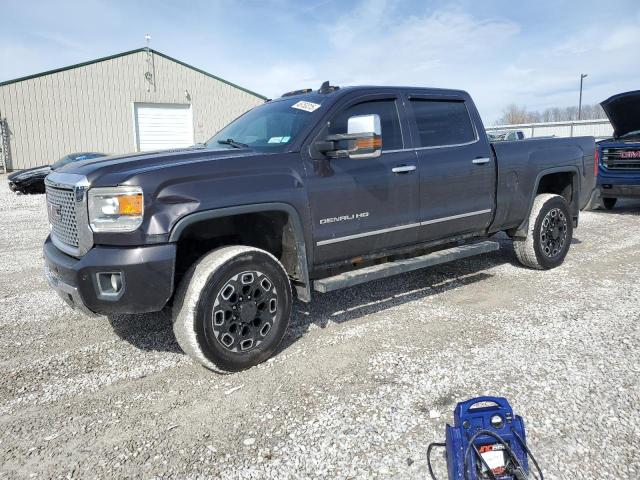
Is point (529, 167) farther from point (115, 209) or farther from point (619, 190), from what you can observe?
point (619, 190)

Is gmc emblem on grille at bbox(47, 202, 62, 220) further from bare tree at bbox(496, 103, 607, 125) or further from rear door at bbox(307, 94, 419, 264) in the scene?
bare tree at bbox(496, 103, 607, 125)

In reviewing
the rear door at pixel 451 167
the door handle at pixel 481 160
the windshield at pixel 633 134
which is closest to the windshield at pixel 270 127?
the rear door at pixel 451 167

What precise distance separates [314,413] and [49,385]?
182 cm

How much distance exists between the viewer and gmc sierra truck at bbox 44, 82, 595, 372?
10.2 ft

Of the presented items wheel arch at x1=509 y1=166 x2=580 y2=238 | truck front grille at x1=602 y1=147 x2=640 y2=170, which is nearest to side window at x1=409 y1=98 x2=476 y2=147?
wheel arch at x1=509 y1=166 x2=580 y2=238

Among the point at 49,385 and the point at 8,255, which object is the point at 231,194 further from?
the point at 8,255

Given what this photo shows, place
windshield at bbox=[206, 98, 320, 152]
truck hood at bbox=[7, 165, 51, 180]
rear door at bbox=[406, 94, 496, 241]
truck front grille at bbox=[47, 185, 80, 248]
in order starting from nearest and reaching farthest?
truck front grille at bbox=[47, 185, 80, 248] < windshield at bbox=[206, 98, 320, 152] < rear door at bbox=[406, 94, 496, 241] < truck hood at bbox=[7, 165, 51, 180]

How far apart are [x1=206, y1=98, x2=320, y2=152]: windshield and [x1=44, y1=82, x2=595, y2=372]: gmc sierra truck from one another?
19mm

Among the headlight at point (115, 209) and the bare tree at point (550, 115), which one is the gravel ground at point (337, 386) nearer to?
the headlight at point (115, 209)

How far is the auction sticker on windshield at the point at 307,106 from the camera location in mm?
4012

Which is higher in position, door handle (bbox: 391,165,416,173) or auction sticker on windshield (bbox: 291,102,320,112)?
auction sticker on windshield (bbox: 291,102,320,112)

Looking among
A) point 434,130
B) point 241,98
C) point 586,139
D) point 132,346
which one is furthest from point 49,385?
point 241,98

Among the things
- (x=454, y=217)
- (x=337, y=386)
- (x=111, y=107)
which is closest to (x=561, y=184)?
(x=454, y=217)

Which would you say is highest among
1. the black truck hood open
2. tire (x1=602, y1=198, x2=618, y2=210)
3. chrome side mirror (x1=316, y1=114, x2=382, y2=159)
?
the black truck hood open
